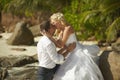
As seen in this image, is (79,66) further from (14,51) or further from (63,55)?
(14,51)

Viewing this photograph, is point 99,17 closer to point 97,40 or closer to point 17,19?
point 97,40

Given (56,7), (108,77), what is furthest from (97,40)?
(108,77)

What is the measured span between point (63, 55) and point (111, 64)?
654mm

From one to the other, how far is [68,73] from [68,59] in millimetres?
192

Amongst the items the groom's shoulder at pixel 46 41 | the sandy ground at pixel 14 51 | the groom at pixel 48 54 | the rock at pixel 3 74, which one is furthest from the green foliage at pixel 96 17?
the groom's shoulder at pixel 46 41

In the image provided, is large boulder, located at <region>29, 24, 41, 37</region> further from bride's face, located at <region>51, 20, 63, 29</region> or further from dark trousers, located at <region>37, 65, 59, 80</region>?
bride's face, located at <region>51, 20, 63, 29</region>

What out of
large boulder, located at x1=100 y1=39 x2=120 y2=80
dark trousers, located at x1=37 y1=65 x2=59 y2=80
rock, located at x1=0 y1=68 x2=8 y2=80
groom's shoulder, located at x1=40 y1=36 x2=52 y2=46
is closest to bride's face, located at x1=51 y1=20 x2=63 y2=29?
groom's shoulder, located at x1=40 y1=36 x2=52 y2=46

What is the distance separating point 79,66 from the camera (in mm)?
5508

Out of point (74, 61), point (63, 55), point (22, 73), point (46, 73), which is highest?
point (63, 55)

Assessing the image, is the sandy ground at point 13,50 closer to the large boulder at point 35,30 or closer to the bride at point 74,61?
the large boulder at point 35,30

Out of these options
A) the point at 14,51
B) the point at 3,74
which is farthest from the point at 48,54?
the point at 14,51

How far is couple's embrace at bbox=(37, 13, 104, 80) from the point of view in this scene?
5371 mm

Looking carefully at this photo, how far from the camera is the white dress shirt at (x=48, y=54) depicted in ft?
17.5

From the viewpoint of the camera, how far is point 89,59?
5.52 meters
